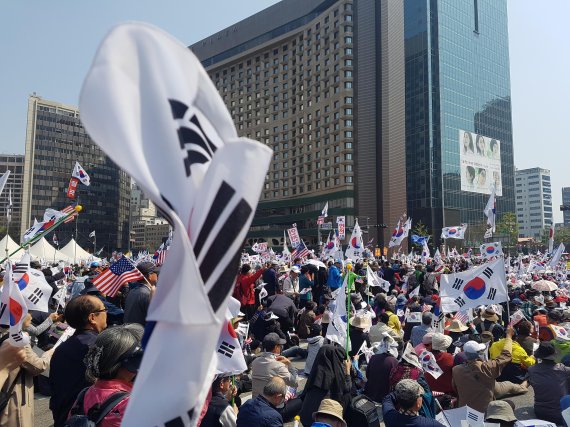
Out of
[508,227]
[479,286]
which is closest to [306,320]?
[479,286]

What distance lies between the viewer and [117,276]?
257 inches

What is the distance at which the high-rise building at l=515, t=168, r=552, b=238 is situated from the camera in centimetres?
15575

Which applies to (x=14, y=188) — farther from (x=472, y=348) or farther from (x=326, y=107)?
(x=472, y=348)

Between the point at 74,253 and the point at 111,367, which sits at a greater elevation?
the point at 74,253

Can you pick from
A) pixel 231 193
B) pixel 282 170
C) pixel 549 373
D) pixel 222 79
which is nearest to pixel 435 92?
pixel 282 170

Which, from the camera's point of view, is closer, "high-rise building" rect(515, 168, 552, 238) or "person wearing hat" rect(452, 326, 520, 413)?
"person wearing hat" rect(452, 326, 520, 413)

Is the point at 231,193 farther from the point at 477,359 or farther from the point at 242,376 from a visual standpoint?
the point at 242,376

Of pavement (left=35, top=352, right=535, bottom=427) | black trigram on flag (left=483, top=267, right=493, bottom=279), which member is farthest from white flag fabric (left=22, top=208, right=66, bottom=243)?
black trigram on flag (left=483, top=267, right=493, bottom=279)

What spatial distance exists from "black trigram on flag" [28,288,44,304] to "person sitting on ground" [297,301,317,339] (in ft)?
21.1

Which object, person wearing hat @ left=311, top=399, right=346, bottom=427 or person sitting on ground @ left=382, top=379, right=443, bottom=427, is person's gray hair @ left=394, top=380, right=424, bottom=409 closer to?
person sitting on ground @ left=382, top=379, right=443, bottom=427

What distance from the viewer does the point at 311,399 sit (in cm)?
572

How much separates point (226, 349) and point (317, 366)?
2.80 metres

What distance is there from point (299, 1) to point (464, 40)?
1093 inches

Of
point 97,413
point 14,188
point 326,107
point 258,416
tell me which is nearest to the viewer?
point 97,413
